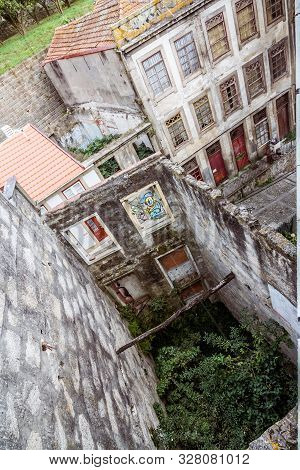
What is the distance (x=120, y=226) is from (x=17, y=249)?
5.15 metres

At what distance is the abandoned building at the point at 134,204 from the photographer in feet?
21.4

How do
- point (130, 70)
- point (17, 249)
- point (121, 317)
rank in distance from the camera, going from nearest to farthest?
point (17, 249)
point (121, 317)
point (130, 70)

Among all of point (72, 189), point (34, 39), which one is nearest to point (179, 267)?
point (72, 189)

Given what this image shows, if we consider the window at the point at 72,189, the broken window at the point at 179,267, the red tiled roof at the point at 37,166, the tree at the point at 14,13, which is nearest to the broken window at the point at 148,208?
the broken window at the point at 179,267

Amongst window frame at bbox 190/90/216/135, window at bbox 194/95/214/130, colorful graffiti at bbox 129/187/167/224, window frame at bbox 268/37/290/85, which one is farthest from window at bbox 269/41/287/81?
colorful graffiti at bbox 129/187/167/224

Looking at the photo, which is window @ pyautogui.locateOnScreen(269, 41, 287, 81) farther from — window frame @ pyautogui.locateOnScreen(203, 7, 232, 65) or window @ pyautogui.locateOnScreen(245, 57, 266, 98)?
window frame @ pyautogui.locateOnScreen(203, 7, 232, 65)

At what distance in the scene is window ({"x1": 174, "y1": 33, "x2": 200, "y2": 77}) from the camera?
15.9 m

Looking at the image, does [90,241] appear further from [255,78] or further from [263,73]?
[263,73]

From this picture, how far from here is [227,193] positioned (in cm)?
1989

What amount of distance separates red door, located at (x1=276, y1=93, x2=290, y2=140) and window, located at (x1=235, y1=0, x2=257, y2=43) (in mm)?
4187

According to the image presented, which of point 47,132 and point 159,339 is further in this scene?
point 47,132

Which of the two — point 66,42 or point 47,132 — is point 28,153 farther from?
point 66,42

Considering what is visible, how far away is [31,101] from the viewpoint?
22.8 metres
